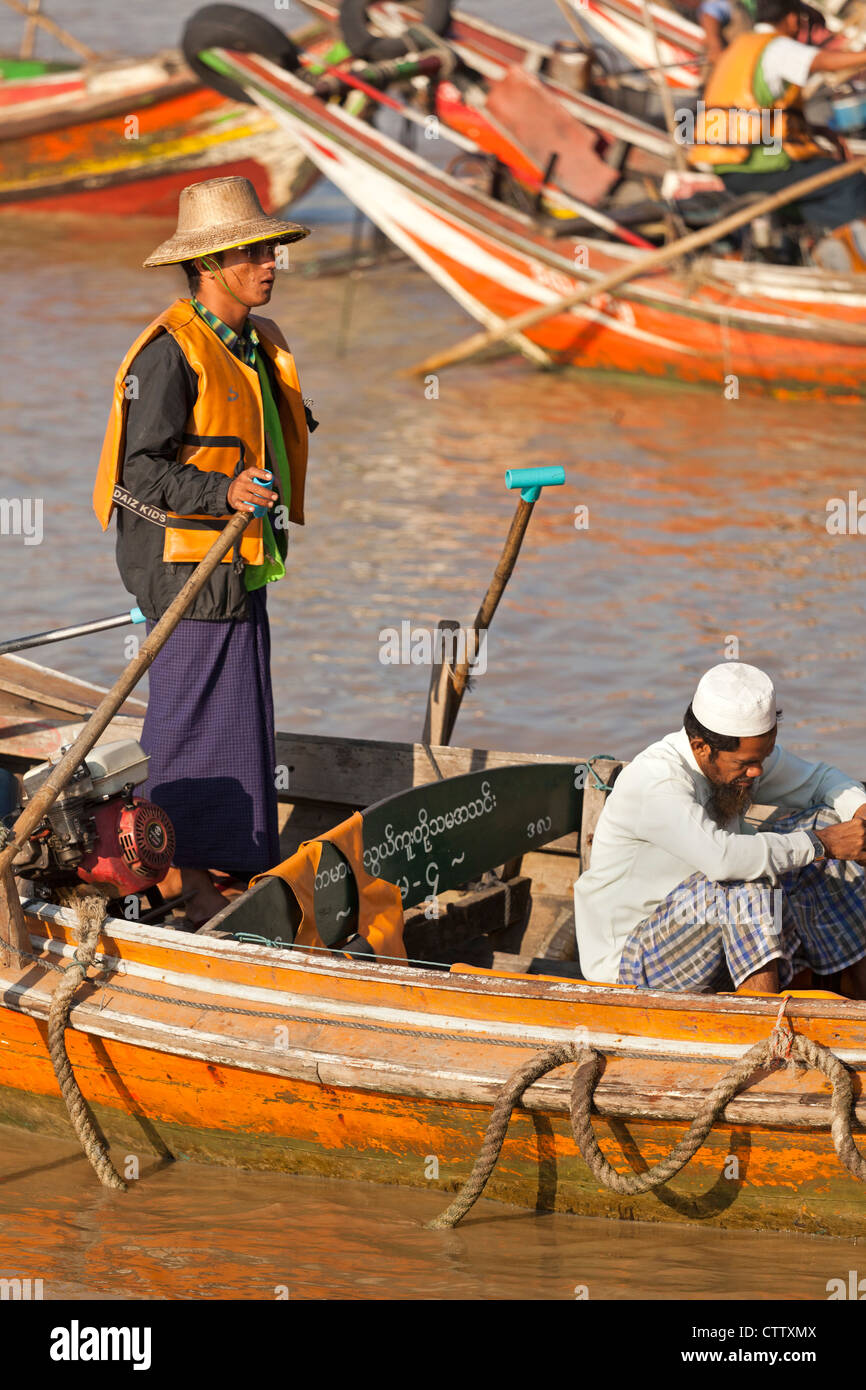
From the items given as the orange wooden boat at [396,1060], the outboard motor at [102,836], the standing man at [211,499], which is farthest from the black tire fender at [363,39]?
the outboard motor at [102,836]

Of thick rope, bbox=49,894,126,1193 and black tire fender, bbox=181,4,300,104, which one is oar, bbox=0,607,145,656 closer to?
thick rope, bbox=49,894,126,1193

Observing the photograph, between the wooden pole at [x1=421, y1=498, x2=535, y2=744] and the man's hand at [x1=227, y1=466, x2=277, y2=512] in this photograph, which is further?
the wooden pole at [x1=421, y1=498, x2=535, y2=744]

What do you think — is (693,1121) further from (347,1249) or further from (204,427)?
(204,427)

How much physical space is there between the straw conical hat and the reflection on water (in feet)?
6.54

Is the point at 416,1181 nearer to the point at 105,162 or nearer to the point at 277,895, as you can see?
the point at 277,895

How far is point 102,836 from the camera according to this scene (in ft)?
12.7

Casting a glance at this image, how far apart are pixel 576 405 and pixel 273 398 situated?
20.5 ft

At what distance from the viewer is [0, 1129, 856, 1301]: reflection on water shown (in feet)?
11.2

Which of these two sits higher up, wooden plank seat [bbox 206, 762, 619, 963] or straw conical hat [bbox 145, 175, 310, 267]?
straw conical hat [bbox 145, 175, 310, 267]

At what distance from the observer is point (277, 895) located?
3.77m

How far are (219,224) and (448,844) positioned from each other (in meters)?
1.53

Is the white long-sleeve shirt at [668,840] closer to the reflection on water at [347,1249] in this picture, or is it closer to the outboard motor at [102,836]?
the reflection on water at [347,1249]

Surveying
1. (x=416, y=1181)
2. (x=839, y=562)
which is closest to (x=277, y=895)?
(x=416, y=1181)

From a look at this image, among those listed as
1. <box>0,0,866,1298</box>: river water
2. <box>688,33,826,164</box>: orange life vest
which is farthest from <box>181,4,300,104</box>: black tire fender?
<box>688,33,826,164</box>: orange life vest
